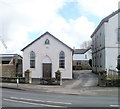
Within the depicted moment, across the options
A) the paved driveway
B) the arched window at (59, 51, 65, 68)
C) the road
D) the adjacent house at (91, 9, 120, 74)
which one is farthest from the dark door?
the road

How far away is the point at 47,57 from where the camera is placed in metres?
30.8

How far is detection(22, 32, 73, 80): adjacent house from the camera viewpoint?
99.2 ft

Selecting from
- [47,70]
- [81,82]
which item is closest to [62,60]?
[47,70]

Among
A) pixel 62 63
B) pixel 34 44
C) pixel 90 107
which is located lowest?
pixel 90 107

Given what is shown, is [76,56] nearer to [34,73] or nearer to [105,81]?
[34,73]

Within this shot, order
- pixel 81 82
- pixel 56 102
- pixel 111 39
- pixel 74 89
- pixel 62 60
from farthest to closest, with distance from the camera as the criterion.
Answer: pixel 62 60 → pixel 111 39 → pixel 81 82 → pixel 74 89 → pixel 56 102

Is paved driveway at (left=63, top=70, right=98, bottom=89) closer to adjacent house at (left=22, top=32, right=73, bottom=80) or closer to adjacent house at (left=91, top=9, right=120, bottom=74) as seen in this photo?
adjacent house at (left=22, top=32, right=73, bottom=80)

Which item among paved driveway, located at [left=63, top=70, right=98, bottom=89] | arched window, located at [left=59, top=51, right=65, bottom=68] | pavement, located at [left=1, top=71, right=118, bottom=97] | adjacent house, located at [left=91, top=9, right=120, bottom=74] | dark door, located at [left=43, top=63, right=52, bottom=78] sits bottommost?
pavement, located at [left=1, top=71, right=118, bottom=97]

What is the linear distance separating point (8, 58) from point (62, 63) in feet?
58.4

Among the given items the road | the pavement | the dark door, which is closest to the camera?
the road

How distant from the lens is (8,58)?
145ft

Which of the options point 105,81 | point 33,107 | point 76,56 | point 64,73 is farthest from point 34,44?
point 76,56

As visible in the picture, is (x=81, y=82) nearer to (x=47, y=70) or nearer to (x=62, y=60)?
(x=62, y=60)

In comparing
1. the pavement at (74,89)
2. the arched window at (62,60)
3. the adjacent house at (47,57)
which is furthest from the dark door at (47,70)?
the pavement at (74,89)
